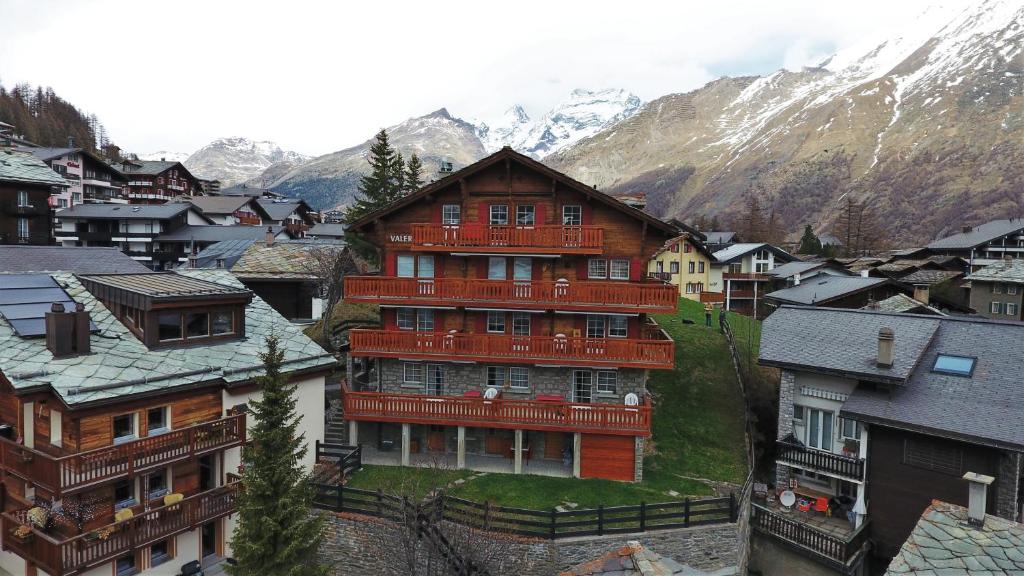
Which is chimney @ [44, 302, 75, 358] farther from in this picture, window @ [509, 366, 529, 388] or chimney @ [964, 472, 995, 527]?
chimney @ [964, 472, 995, 527]

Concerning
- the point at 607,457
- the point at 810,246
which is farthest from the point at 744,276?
the point at 607,457

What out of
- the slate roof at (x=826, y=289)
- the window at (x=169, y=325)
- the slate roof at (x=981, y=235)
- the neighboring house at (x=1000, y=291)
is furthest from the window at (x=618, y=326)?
the slate roof at (x=981, y=235)

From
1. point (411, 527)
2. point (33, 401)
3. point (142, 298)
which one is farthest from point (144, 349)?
point (411, 527)

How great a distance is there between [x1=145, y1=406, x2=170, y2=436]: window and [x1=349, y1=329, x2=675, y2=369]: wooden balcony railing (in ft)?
27.3

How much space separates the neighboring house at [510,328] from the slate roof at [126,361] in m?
3.67

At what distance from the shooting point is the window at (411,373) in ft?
89.4

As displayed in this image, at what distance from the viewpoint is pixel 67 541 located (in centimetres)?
1596

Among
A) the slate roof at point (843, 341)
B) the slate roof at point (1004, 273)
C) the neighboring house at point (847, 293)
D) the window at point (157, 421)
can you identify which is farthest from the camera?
the slate roof at point (1004, 273)

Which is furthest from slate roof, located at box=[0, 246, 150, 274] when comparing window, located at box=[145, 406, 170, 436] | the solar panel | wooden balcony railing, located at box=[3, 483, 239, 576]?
wooden balcony railing, located at box=[3, 483, 239, 576]

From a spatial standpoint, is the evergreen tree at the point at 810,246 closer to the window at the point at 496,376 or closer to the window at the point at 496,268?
the window at the point at 496,268

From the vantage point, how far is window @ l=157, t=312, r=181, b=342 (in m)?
20.9

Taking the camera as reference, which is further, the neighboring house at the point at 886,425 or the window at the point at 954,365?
the window at the point at 954,365

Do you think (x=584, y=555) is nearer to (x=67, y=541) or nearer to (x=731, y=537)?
(x=731, y=537)

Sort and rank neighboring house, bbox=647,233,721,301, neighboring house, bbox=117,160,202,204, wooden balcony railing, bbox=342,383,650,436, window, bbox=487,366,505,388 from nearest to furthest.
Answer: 1. wooden balcony railing, bbox=342,383,650,436
2. window, bbox=487,366,505,388
3. neighboring house, bbox=647,233,721,301
4. neighboring house, bbox=117,160,202,204
